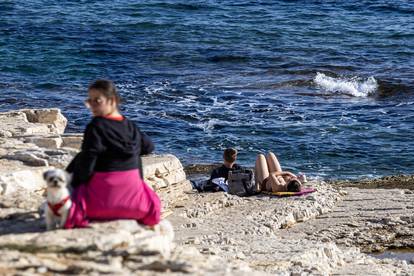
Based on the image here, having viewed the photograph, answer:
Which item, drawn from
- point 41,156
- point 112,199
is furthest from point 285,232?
point 112,199

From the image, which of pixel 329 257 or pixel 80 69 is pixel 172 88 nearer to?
pixel 80 69

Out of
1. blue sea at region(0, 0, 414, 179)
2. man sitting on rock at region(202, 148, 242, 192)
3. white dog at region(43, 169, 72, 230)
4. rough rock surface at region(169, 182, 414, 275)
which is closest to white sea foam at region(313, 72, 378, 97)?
blue sea at region(0, 0, 414, 179)

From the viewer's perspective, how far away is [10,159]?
34.4 ft

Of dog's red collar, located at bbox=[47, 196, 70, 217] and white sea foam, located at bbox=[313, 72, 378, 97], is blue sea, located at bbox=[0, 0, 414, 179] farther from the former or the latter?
dog's red collar, located at bbox=[47, 196, 70, 217]

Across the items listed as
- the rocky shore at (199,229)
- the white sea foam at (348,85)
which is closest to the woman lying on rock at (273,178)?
the rocky shore at (199,229)

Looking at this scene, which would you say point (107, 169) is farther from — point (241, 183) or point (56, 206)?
point (241, 183)

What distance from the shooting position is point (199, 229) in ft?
36.3

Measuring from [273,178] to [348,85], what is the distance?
11.5m

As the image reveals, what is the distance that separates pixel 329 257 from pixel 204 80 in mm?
14962

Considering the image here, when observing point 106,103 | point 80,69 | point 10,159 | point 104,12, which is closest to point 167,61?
point 80,69

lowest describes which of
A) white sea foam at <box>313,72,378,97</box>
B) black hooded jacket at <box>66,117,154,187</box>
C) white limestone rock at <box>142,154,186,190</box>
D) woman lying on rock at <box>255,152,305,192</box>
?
white sea foam at <box>313,72,378,97</box>

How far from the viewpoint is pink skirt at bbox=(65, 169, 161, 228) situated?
7438 millimetres

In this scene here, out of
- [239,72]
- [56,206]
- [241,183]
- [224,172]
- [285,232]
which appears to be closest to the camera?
[56,206]

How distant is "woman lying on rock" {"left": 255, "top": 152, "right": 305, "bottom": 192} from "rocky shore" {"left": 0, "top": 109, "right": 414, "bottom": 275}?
21 centimetres
